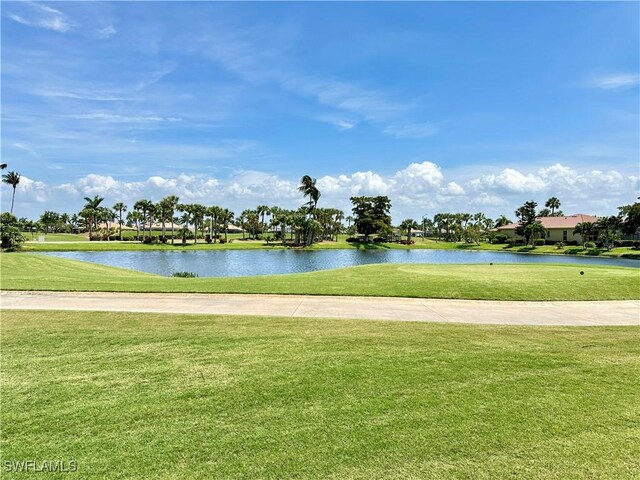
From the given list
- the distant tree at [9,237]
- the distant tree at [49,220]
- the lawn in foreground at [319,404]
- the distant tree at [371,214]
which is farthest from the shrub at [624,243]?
the distant tree at [49,220]

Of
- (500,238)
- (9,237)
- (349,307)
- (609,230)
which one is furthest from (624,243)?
(9,237)

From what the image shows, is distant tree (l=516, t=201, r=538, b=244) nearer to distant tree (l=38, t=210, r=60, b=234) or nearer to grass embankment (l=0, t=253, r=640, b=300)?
grass embankment (l=0, t=253, r=640, b=300)

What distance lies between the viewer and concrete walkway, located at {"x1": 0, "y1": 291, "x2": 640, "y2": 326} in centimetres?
1132

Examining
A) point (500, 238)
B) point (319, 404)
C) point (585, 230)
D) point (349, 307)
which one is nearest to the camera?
point (319, 404)

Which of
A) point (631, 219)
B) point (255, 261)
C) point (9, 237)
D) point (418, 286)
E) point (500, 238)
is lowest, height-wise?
point (255, 261)

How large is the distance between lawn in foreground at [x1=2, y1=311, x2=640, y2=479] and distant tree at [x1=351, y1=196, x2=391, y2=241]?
322 feet

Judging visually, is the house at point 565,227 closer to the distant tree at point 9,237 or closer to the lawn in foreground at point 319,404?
the lawn in foreground at point 319,404

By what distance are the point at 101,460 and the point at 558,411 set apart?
18.9 feet

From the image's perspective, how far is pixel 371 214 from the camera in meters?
109

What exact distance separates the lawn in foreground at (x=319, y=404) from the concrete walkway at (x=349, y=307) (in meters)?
2.66

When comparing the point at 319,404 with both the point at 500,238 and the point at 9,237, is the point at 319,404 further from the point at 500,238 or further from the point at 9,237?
the point at 500,238

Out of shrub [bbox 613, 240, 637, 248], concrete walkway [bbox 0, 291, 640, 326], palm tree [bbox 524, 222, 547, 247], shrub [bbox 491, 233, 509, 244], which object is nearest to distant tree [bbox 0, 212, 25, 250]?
concrete walkway [bbox 0, 291, 640, 326]

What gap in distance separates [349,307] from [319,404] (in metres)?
7.40

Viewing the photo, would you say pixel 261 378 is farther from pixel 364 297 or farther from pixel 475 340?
pixel 364 297
